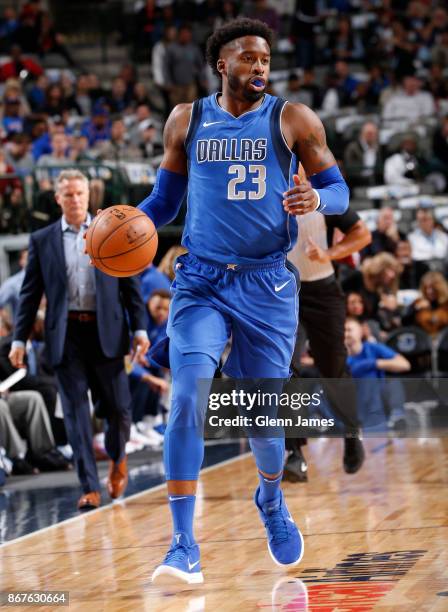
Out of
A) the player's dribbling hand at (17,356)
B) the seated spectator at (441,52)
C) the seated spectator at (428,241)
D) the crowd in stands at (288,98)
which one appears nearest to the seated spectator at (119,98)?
the crowd in stands at (288,98)

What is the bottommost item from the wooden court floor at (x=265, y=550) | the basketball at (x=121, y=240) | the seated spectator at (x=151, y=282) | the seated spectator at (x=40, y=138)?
the seated spectator at (x=40, y=138)

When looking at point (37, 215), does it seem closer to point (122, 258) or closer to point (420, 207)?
point (420, 207)

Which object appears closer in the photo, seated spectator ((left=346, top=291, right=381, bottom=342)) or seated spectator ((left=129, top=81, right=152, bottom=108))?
seated spectator ((left=346, top=291, right=381, bottom=342))

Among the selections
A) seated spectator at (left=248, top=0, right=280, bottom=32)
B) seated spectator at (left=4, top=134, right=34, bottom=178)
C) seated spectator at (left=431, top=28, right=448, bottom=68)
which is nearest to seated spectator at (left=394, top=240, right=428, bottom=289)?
seated spectator at (left=4, top=134, right=34, bottom=178)

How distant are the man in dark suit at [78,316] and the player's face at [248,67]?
8.07ft

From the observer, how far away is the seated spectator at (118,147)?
50.6 ft

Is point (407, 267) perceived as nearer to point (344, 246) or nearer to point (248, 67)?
point (344, 246)

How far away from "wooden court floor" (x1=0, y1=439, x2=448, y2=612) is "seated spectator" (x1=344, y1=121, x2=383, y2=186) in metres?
8.13

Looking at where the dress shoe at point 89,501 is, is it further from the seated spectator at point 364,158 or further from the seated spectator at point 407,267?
the seated spectator at point 364,158

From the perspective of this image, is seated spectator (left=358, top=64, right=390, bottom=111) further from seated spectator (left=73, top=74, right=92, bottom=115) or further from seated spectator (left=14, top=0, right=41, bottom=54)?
seated spectator (left=14, top=0, right=41, bottom=54)

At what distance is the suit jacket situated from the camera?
7.42m

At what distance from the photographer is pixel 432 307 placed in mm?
12297

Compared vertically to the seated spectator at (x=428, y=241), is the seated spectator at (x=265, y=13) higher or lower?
higher

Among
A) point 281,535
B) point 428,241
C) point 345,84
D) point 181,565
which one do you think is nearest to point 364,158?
point 428,241
